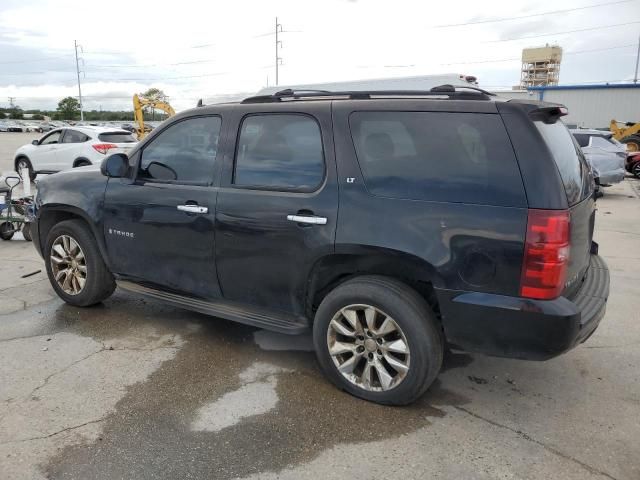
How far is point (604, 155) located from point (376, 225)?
12900 mm

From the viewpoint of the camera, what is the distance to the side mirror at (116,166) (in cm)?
419

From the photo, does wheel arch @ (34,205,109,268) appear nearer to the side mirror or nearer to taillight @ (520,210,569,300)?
the side mirror

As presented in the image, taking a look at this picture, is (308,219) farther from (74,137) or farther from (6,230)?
(74,137)

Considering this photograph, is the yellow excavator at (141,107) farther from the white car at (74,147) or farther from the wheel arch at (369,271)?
the wheel arch at (369,271)

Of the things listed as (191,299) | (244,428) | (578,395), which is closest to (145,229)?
(191,299)

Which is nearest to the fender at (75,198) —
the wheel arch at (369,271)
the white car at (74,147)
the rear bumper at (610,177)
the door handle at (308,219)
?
the door handle at (308,219)

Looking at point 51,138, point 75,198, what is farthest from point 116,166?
point 51,138

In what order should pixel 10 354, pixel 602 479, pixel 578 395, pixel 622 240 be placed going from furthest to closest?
pixel 622 240 → pixel 10 354 → pixel 578 395 → pixel 602 479

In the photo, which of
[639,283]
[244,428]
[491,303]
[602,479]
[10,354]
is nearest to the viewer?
[602,479]

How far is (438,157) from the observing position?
298 centimetres

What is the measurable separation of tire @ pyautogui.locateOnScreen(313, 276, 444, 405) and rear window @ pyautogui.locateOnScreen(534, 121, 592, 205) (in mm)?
1055

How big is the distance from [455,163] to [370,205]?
537mm

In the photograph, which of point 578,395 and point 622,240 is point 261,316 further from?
point 622,240

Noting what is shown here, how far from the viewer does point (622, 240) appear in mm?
8289
